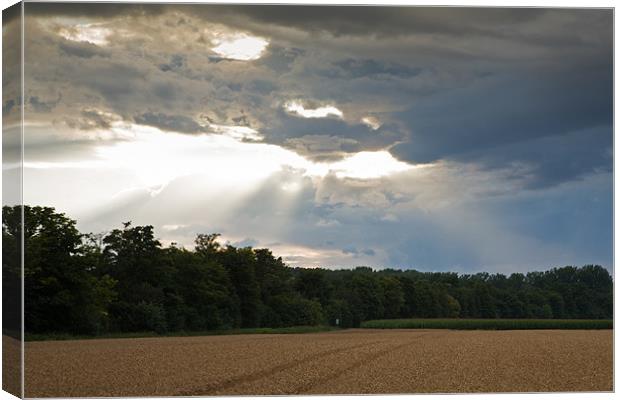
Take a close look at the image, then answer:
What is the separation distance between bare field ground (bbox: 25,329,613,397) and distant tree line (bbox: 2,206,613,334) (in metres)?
0.50

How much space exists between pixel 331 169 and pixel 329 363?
3.89 meters

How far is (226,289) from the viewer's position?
72.9ft

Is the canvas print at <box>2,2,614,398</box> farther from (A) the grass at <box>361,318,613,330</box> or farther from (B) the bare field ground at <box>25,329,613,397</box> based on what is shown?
(A) the grass at <box>361,318,613,330</box>

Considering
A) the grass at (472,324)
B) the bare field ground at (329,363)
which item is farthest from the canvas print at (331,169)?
the grass at (472,324)

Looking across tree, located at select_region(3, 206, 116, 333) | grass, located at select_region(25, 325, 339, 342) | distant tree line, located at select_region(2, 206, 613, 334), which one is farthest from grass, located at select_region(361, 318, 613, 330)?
tree, located at select_region(3, 206, 116, 333)

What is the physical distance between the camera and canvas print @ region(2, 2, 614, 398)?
18625mm

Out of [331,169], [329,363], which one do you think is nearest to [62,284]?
[329,363]

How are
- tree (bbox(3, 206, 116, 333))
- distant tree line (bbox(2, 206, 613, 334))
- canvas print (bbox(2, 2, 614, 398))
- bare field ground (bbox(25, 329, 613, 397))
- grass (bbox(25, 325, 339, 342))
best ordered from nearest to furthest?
bare field ground (bbox(25, 329, 613, 397))
canvas print (bbox(2, 2, 614, 398))
tree (bbox(3, 206, 116, 333))
distant tree line (bbox(2, 206, 613, 334))
grass (bbox(25, 325, 339, 342))

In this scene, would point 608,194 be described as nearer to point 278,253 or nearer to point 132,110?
point 278,253

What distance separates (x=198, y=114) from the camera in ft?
63.6

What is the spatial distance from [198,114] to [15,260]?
14.7ft

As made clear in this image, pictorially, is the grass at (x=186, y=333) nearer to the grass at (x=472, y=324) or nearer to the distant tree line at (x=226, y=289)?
the distant tree line at (x=226, y=289)

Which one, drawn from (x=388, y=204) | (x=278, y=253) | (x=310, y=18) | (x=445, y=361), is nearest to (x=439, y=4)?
(x=310, y=18)

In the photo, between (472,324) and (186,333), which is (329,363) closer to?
(472,324)
